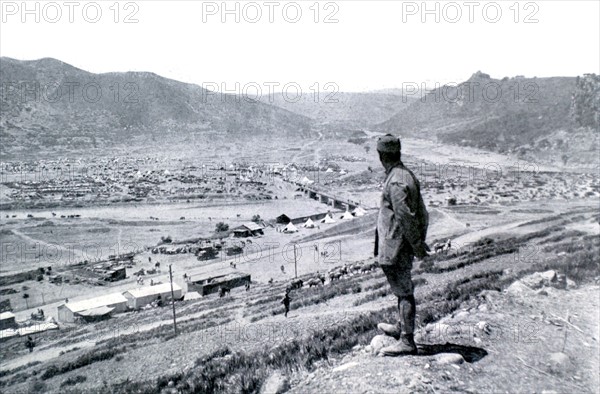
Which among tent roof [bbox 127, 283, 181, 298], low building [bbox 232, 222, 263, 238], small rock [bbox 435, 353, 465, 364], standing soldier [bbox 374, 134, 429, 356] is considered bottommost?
tent roof [bbox 127, 283, 181, 298]

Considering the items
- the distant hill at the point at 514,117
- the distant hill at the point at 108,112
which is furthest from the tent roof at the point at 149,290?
the distant hill at the point at 108,112

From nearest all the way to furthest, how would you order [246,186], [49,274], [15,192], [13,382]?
[13,382], [49,274], [15,192], [246,186]

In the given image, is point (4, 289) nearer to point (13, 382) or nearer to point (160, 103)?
point (13, 382)

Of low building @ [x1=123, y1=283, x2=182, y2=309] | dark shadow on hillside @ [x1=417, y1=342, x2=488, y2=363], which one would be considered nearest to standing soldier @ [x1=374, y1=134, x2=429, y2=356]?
dark shadow on hillside @ [x1=417, y1=342, x2=488, y2=363]

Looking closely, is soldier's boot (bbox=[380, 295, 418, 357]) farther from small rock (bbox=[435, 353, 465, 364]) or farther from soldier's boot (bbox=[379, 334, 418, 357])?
small rock (bbox=[435, 353, 465, 364])

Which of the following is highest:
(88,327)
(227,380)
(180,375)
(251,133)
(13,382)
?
(251,133)

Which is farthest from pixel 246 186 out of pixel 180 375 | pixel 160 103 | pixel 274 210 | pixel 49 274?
pixel 160 103

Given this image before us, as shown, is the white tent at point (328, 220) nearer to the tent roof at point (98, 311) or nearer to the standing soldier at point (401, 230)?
the tent roof at point (98, 311)
